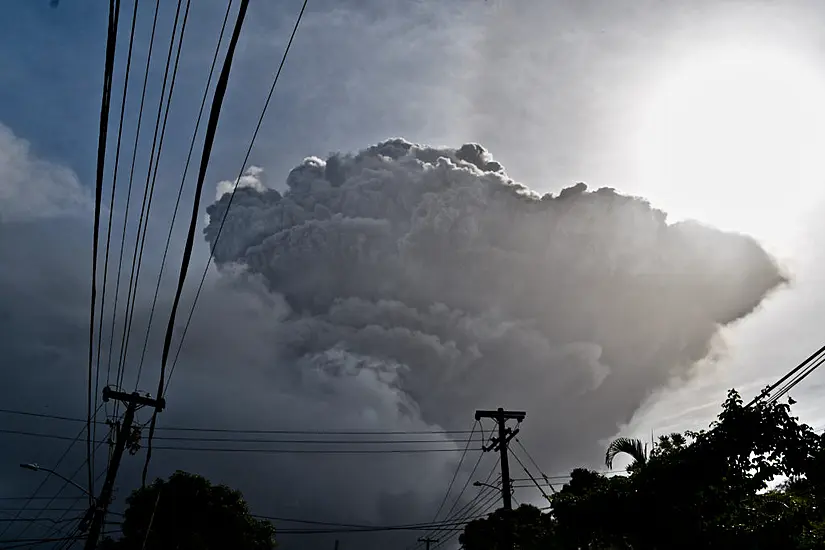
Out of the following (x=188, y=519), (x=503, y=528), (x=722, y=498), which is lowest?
(x=722, y=498)

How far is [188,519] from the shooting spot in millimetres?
42969

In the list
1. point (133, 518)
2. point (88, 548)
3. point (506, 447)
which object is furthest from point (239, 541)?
point (506, 447)

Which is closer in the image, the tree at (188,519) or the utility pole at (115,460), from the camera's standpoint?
the utility pole at (115,460)

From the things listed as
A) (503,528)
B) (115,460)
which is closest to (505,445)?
(503,528)

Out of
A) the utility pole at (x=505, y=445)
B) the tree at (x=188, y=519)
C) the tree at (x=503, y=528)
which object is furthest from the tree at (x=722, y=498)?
the tree at (x=188, y=519)

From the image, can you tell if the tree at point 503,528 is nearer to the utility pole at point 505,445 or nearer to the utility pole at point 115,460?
the utility pole at point 505,445

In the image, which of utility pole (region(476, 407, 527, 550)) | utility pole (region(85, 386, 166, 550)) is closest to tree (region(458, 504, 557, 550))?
utility pole (region(476, 407, 527, 550))

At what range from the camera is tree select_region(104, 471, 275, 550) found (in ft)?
137

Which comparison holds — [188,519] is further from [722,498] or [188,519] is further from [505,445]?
[722,498]

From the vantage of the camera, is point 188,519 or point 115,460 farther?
point 188,519

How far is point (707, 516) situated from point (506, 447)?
18.9 m

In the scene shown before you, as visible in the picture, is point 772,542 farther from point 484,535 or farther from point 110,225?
point 484,535

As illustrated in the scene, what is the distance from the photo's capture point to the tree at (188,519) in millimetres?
41750

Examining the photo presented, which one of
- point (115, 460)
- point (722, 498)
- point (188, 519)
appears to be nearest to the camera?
point (722, 498)
